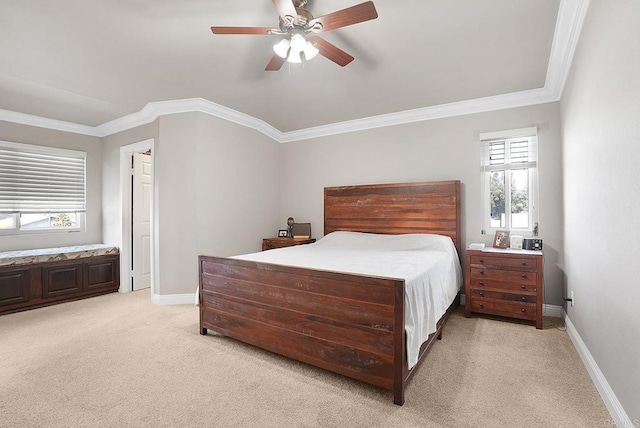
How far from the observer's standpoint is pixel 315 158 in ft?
16.2

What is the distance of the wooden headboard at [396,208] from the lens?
3748 mm

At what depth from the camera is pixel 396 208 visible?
4066 mm

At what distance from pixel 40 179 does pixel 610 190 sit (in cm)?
627

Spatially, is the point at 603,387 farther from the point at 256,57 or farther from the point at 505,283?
the point at 256,57

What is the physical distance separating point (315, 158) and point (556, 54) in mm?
3172

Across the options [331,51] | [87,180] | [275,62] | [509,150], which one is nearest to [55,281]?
[87,180]

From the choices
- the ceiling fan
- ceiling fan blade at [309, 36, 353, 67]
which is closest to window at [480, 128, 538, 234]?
ceiling fan blade at [309, 36, 353, 67]

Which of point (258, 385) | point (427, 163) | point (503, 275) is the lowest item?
point (258, 385)

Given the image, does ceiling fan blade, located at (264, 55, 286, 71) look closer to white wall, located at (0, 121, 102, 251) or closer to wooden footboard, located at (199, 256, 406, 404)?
wooden footboard, located at (199, 256, 406, 404)

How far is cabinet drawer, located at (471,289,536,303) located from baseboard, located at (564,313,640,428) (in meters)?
0.43

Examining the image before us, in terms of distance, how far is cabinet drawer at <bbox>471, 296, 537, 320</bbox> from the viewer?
299 cm

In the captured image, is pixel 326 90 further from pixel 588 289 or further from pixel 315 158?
pixel 588 289

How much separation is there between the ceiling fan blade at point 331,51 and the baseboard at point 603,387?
2.65 meters

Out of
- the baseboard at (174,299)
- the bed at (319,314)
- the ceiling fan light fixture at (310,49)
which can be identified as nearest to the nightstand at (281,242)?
the baseboard at (174,299)
